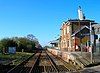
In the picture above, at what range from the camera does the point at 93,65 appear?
31.0 meters

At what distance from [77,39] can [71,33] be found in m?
4.51

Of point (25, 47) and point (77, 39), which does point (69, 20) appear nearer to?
point (77, 39)

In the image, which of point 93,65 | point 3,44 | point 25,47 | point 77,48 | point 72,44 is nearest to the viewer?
point 93,65

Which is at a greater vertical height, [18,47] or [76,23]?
[76,23]

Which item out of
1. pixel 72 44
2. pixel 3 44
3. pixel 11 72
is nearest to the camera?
pixel 11 72

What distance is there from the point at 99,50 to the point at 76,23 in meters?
30.8

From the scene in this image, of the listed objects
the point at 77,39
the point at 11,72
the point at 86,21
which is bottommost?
the point at 11,72

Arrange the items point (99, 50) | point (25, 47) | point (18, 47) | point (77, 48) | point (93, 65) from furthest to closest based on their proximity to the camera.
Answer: point (25, 47) < point (18, 47) < point (77, 48) < point (99, 50) < point (93, 65)

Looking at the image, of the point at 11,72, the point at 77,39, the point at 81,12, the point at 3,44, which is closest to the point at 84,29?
the point at 77,39

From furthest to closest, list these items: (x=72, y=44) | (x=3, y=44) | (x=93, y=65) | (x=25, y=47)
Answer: (x=25, y=47)
(x=3, y=44)
(x=72, y=44)
(x=93, y=65)

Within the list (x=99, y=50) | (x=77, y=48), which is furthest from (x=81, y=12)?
(x=99, y=50)

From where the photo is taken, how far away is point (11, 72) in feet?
84.1

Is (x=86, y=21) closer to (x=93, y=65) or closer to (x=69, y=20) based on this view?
(x=69, y=20)

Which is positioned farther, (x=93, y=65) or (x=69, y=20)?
(x=69, y=20)
